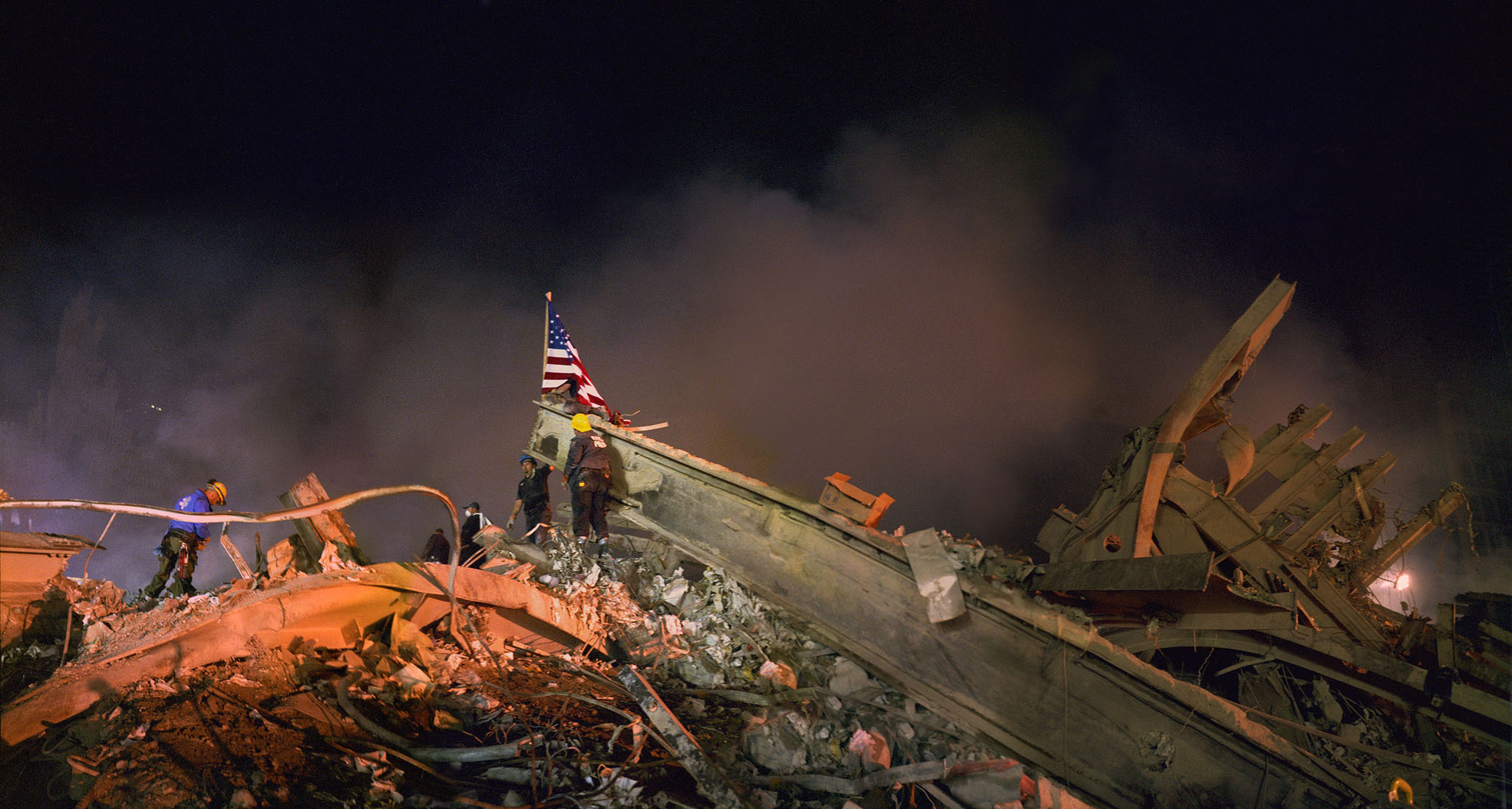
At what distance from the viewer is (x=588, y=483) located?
6.23 m

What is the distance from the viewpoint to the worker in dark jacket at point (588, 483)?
624 cm

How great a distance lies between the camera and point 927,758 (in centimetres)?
409

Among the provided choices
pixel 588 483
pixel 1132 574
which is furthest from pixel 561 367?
pixel 1132 574

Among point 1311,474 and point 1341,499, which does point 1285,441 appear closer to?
point 1311,474

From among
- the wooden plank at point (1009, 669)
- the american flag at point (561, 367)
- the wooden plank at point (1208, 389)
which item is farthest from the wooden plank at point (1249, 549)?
the american flag at point (561, 367)

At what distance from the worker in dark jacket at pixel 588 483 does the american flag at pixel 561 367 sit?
2.19 ft

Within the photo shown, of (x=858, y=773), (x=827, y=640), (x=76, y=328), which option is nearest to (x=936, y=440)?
(x=827, y=640)

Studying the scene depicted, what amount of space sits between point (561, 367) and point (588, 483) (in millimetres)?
1632

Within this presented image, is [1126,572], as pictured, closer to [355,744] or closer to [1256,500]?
[355,744]

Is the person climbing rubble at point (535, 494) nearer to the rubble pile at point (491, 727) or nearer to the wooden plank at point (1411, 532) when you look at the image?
the rubble pile at point (491, 727)

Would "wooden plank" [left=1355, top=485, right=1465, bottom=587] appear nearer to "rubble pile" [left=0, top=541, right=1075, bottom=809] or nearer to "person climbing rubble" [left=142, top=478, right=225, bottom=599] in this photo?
"rubble pile" [left=0, top=541, right=1075, bottom=809]

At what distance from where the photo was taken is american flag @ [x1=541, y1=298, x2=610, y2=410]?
6980 mm

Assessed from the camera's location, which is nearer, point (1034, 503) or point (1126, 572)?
point (1126, 572)

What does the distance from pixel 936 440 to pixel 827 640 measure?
12.4 m
